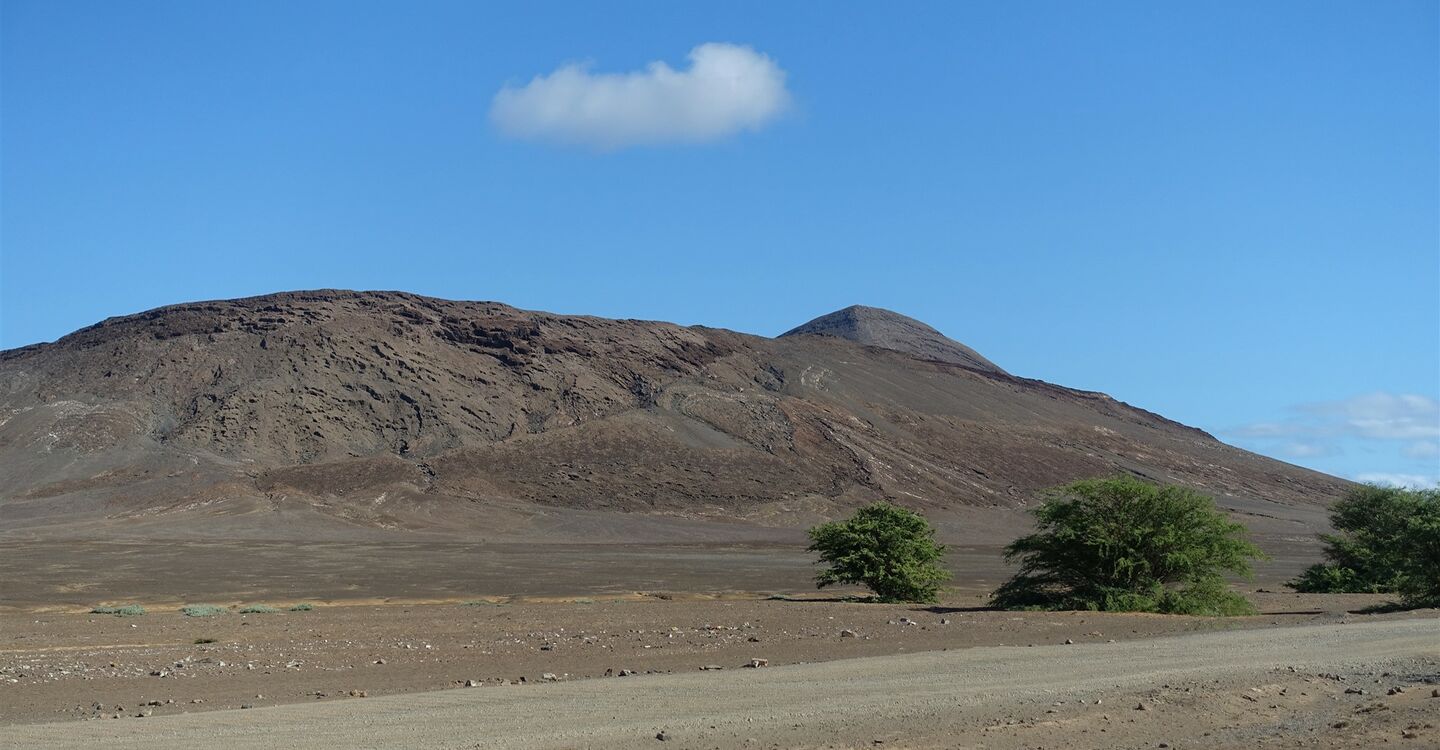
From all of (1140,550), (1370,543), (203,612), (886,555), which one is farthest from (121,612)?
(1370,543)

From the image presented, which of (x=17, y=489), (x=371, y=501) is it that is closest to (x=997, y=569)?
(x=371, y=501)

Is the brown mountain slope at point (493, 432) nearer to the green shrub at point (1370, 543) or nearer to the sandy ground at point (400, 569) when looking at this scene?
the sandy ground at point (400, 569)

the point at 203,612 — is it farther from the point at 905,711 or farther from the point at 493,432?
the point at 493,432

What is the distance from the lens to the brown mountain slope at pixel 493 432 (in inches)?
4033

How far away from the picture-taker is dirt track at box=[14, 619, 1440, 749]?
45.6 ft

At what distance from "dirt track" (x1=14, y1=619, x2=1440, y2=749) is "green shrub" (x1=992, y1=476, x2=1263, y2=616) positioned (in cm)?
1032

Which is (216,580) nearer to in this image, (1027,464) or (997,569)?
(997,569)

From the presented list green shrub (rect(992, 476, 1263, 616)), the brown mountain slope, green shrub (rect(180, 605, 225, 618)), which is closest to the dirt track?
green shrub (rect(992, 476, 1263, 616))

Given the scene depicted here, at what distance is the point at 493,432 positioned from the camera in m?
126

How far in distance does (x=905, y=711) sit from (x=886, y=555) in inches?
929

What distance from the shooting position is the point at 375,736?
14.1 metres

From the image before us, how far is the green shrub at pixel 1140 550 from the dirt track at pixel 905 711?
33.9 feet

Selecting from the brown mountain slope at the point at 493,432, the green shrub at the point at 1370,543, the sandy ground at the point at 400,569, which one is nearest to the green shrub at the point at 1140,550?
the green shrub at the point at 1370,543

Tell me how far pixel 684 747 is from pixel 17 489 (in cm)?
10510
